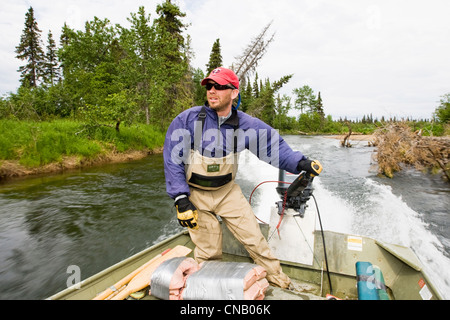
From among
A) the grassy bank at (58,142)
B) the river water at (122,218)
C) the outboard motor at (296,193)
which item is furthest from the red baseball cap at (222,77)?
the grassy bank at (58,142)

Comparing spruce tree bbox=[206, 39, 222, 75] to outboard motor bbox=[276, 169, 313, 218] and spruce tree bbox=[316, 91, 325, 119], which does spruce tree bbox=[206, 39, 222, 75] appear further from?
spruce tree bbox=[316, 91, 325, 119]

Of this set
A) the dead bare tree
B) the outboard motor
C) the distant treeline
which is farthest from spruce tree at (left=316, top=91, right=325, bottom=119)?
the outboard motor

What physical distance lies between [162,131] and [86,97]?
19.2 ft

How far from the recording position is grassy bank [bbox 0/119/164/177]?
28.4 feet

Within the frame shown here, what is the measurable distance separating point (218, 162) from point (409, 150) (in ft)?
34.2

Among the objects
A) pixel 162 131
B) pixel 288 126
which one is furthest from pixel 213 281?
pixel 288 126

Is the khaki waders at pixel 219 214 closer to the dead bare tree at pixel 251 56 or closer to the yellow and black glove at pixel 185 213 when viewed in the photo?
the yellow and black glove at pixel 185 213

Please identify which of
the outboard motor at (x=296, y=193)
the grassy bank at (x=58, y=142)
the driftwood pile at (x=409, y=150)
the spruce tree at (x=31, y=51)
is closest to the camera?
the outboard motor at (x=296, y=193)

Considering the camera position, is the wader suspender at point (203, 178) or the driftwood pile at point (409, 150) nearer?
the wader suspender at point (203, 178)

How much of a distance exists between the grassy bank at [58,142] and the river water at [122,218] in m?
1.06

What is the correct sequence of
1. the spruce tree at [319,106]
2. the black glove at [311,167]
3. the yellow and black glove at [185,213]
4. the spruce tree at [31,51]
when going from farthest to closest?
the spruce tree at [319,106], the spruce tree at [31,51], the black glove at [311,167], the yellow and black glove at [185,213]

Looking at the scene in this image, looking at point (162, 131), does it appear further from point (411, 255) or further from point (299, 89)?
Result: point (299, 89)

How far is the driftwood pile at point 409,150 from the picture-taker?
847 centimetres

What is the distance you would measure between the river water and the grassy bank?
3.47 ft
